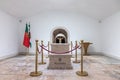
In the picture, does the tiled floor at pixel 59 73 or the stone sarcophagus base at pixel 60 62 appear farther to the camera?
the stone sarcophagus base at pixel 60 62

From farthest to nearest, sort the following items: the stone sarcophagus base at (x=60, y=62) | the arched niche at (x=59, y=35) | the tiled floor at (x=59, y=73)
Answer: the arched niche at (x=59, y=35) → the stone sarcophagus base at (x=60, y=62) → the tiled floor at (x=59, y=73)

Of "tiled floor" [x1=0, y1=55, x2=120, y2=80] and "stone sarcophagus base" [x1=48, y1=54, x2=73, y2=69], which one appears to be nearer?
"tiled floor" [x1=0, y1=55, x2=120, y2=80]

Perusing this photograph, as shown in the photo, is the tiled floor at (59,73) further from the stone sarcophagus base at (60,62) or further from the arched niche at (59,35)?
the arched niche at (59,35)

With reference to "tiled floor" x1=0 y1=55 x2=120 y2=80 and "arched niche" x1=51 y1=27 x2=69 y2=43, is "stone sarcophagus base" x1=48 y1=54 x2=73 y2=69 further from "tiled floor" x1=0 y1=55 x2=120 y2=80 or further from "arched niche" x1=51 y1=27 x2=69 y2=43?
"arched niche" x1=51 y1=27 x2=69 y2=43

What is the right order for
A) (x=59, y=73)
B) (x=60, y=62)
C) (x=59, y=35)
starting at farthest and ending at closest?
(x=59, y=35) < (x=60, y=62) < (x=59, y=73)

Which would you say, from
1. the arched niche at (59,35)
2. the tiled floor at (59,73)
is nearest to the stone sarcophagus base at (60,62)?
the tiled floor at (59,73)

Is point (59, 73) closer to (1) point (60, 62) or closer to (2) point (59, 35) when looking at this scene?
(1) point (60, 62)

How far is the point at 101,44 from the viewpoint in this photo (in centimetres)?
888

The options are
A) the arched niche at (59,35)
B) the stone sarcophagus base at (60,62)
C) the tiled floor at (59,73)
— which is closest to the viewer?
the tiled floor at (59,73)

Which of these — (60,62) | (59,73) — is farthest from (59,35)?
(59,73)

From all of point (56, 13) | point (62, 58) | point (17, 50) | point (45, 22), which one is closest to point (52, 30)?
point (45, 22)

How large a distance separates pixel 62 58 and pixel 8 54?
4.28 meters

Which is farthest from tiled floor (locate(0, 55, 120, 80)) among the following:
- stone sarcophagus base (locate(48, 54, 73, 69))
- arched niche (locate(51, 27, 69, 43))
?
arched niche (locate(51, 27, 69, 43))

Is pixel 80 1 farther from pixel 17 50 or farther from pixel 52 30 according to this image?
pixel 17 50
